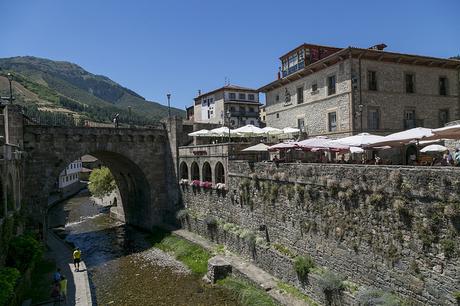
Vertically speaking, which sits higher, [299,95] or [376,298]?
[299,95]

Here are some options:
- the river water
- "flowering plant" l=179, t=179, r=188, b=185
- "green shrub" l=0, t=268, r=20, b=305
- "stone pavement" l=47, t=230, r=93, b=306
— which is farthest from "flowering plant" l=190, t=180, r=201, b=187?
"green shrub" l=0, t=268, r=20, b=305

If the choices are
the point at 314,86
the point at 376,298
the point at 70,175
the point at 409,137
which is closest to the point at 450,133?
the point at 409,137

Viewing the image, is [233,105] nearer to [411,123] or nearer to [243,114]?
[243,114]

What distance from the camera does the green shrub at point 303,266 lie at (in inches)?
651

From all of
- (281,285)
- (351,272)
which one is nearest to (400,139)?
(351,272)

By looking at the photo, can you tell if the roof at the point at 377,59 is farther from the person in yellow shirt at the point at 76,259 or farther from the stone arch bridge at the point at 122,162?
the person in yellow shirt at the point at 76,259

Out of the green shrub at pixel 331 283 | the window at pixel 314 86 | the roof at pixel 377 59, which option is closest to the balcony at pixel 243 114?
the roof at pixel 377 59

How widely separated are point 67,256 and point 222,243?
38.7 ft

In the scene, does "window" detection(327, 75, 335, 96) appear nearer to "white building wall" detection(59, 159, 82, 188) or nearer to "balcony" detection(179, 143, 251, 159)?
"balcony" detection(179, 143, 251, 159)

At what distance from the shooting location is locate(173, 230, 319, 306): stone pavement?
52.5ft

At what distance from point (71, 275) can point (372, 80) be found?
26397 millimetres

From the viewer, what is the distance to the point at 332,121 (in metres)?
28.9

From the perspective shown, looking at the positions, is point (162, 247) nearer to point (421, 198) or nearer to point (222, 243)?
point (222, 243)

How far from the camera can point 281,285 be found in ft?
57.5
